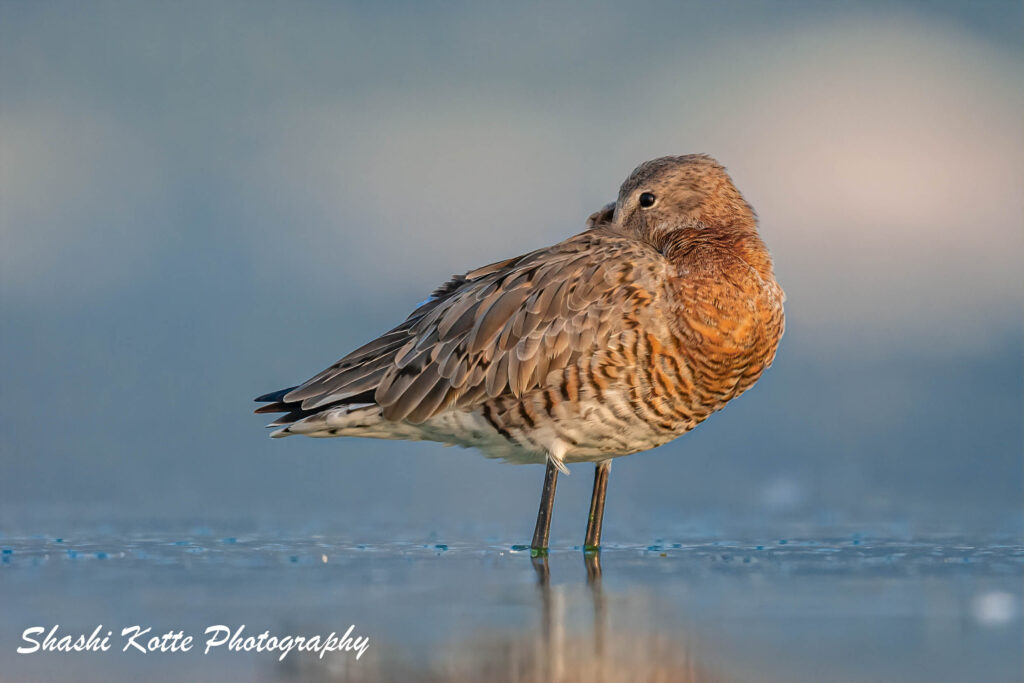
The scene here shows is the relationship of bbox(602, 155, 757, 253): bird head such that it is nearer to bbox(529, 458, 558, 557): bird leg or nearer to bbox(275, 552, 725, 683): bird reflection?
bbox(529, 458, 558, 557): bird leg

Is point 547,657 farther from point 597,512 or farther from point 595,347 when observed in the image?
point 597,512

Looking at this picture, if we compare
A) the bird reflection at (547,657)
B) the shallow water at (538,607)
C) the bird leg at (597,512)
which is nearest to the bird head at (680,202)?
the bird leg at (597,512)

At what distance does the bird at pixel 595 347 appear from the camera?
8453mm

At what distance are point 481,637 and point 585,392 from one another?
9.79 ft

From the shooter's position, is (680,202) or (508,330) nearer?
(508,330)

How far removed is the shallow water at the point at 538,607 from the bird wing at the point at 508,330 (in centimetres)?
113

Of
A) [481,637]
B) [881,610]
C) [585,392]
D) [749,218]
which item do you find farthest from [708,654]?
[749,218]

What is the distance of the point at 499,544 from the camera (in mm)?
9789

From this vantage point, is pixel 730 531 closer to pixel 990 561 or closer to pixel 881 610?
pixel 990 561

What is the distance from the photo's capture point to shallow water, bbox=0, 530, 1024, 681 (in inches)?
206

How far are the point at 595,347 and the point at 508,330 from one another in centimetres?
67

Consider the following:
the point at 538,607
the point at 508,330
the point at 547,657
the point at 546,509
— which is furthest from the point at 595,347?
the point at 547,657

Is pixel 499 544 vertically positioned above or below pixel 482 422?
below

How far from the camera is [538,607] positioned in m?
6.48
